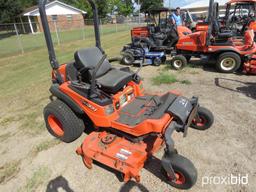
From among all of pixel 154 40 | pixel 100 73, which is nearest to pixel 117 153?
pixel 100 73

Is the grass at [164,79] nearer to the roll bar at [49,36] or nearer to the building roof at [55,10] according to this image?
the roll bar at [49,36]

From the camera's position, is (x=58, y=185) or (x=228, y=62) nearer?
(x=58, y=185)

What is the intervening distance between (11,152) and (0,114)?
169cm

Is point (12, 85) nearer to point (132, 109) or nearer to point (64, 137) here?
point (64, 137)

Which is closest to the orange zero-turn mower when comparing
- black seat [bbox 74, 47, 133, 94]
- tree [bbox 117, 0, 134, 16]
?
black seat [bbox 74, 47, 133, 94]

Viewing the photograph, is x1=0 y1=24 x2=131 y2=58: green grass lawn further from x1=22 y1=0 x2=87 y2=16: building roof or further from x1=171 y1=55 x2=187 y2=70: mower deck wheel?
x1=171 y1=55 x2=187 y2=70: mower deck wheel

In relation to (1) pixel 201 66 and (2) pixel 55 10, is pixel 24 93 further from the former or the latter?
(2) pixel 55 10

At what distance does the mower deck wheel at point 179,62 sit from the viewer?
22.6 ft

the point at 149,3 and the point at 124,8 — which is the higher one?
the point at 149,3

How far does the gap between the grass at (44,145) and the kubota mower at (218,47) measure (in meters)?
4.99

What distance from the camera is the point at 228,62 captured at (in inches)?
244

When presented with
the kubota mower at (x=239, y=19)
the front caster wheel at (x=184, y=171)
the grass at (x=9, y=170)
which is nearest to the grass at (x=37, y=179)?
the grass at (x=9, y=170)

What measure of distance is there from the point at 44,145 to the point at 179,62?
5.23 meters

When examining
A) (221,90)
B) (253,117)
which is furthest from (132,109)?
(221,90)
